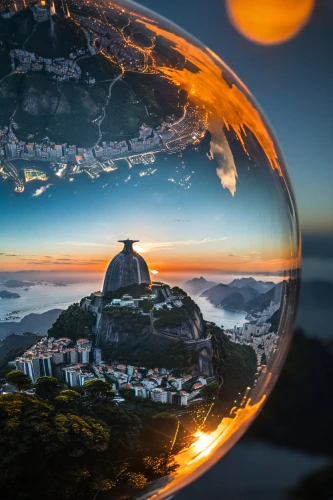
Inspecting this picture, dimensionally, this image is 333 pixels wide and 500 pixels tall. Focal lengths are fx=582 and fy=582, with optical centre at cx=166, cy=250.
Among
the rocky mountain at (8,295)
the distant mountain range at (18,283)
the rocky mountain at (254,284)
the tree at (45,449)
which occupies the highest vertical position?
the distant mountain range at (18,283)

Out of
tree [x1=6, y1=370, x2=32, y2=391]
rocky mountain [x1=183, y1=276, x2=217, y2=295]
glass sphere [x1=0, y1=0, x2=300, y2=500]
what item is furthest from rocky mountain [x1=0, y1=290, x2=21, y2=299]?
rocky mountain [x1=183, y1=276, x2=217, y2=295]

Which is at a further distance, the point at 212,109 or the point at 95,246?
the point at 212,109

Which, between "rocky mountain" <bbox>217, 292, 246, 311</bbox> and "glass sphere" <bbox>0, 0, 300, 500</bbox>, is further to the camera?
"rocky mountain" <bbox>217, 292, 246, 311</bbox>

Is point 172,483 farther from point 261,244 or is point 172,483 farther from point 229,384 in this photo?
point 261,244

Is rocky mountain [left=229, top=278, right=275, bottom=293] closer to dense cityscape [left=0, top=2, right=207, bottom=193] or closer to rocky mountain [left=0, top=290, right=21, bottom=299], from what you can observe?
dense cityscape [left=0, top=2, right=207, bottom=193]

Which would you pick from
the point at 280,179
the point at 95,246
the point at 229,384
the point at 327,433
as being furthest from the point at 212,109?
the point at 327,433

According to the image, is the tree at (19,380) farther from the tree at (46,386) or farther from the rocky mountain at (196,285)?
the rocky mountain at (196,285)

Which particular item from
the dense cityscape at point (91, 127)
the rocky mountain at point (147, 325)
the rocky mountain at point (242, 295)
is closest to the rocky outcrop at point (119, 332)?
the rocky mountain at point (147, 325)

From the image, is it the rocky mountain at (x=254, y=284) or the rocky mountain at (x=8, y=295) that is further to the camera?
the rocky mountain at (x=254, y=284)
